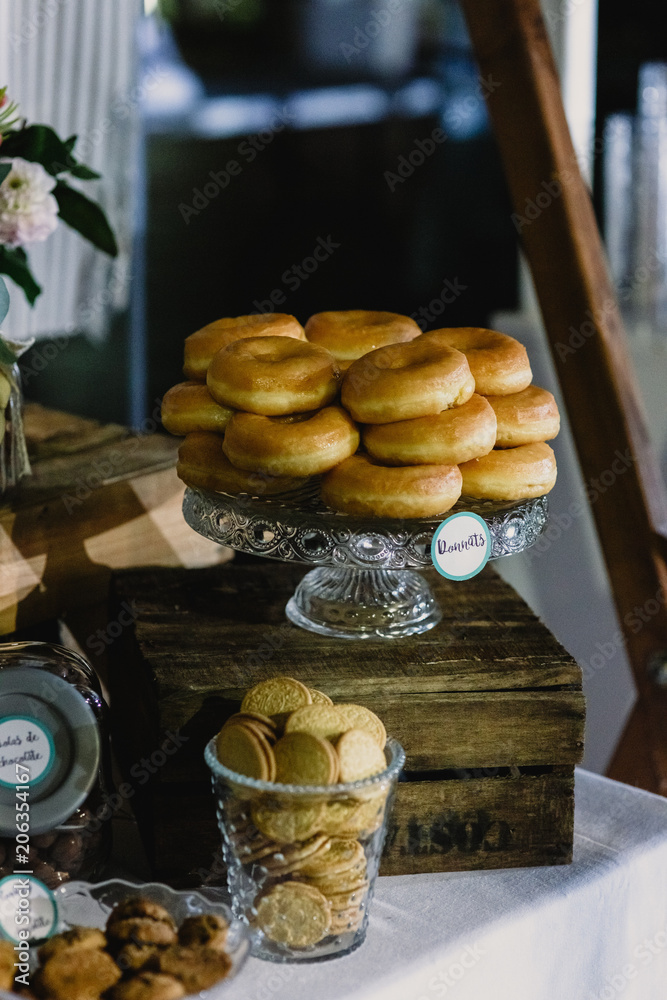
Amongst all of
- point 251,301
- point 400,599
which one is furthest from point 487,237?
point 400,599

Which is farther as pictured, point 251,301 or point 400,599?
point 251,301

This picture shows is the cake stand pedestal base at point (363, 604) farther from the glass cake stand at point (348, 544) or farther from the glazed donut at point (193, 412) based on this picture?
the glazed donut at point (193, 412)

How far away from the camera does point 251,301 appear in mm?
3359

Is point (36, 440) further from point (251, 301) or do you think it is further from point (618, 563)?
point (251, 301)

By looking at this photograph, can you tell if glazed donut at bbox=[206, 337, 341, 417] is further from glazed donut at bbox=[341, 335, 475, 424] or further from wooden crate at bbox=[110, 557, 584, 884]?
wooden crate at bbox=[110, 557, 584, 884]

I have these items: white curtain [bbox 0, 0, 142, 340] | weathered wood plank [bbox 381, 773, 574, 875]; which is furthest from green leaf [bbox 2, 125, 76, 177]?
white curtain [bbox 0, 0, 142, 340]

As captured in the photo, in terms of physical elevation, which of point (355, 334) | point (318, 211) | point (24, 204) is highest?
point (24, 204)

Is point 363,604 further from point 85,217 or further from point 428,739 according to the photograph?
point 85,217

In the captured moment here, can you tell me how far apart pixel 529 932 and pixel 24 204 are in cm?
88

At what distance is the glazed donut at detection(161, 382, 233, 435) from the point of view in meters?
1.03

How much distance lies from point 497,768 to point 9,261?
2.55 ft

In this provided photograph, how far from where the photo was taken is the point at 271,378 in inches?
37.4

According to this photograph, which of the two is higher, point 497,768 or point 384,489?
point 384,489

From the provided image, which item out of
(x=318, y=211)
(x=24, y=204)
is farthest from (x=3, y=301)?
(x=318, y=211)
